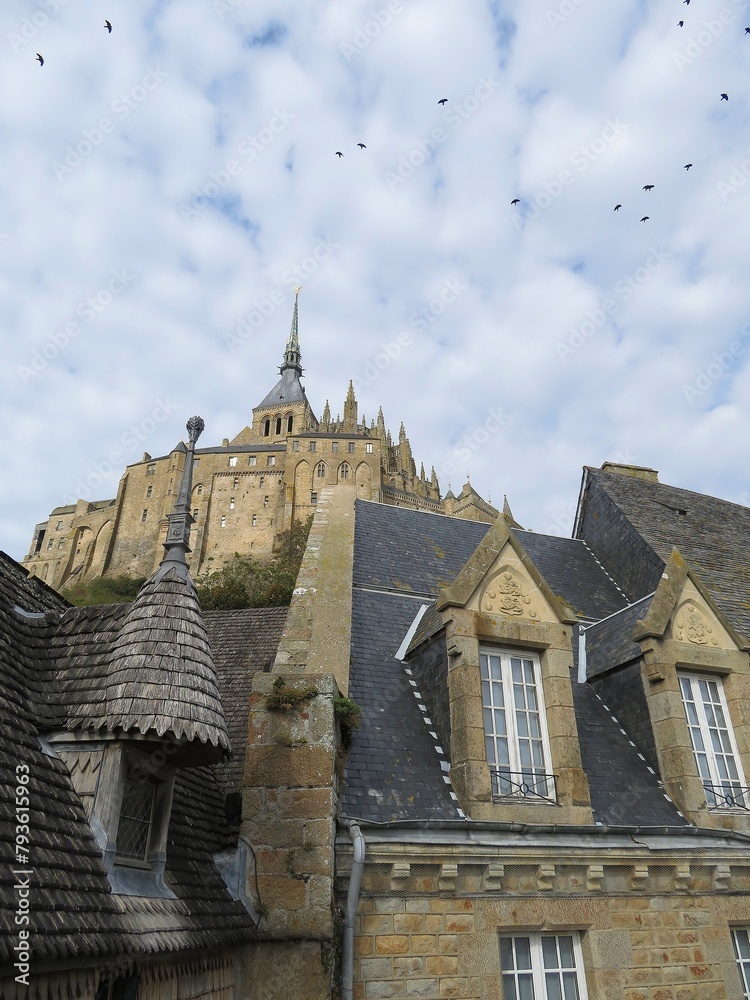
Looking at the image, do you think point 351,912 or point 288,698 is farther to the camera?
point 288,698

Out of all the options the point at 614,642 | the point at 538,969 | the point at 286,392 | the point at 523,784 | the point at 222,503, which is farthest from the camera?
the point at 286,392

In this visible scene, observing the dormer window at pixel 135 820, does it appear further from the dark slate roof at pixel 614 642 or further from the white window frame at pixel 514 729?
the dark slate roof at pixel 614 642

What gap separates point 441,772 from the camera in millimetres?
7234

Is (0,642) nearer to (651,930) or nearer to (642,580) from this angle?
(651,930)

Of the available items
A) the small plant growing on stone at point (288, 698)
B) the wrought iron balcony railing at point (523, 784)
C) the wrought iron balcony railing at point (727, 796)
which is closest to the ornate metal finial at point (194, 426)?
the small plant growing on stone at point (288, 698)

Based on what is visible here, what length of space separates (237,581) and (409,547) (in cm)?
4465

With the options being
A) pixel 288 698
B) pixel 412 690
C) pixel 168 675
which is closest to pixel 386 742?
pixel 412 690

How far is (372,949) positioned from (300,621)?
326 centimetres

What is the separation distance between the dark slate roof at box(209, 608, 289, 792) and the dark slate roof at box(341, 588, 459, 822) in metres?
1.43

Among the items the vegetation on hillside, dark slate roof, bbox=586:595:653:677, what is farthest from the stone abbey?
dark slate roof, bbox=586:595:653:677

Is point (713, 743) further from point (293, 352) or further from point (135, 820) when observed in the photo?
point (293, 352)

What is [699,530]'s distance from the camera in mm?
13008

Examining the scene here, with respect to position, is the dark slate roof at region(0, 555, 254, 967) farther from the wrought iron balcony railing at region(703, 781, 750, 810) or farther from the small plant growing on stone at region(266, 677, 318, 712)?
the wrought iron balcony railing at region(703, 781, 750, 810)

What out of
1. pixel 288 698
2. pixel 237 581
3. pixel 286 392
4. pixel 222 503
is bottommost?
pixel 288 698
